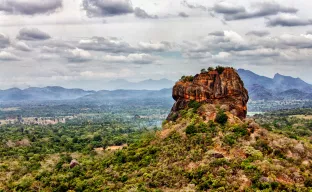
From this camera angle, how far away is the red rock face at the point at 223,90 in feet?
210

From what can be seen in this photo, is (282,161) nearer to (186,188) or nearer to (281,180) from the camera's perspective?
(281,180)

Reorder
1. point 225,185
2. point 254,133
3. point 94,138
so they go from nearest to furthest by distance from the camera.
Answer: point 225,185 → point 254,133 → point 94,138

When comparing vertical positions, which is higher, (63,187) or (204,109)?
(204,109)

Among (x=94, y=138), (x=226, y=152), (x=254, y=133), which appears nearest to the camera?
(x=226, y=152)

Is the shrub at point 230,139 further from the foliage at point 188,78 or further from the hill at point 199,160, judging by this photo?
the foliage at point 188,78

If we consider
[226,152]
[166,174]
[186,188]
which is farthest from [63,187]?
[226,152]

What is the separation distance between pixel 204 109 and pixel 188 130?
682cm

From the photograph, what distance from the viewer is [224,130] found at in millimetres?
55781

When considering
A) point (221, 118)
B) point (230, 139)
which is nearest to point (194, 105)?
point (221, 118)

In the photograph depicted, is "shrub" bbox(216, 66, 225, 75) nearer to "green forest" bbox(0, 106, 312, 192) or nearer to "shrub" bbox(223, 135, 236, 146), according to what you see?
"green forest" bbox(0, 106, 312, 192)

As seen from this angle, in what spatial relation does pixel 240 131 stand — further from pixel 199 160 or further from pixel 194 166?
pixel 194 166

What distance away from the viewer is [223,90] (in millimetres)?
63969

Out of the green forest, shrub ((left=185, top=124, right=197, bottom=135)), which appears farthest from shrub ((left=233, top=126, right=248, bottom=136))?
shrub ((left=185, top=124, right=197, bottom=135))

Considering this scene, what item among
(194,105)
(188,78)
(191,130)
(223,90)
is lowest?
(191,130)
